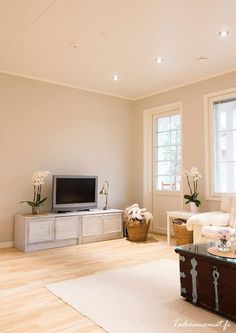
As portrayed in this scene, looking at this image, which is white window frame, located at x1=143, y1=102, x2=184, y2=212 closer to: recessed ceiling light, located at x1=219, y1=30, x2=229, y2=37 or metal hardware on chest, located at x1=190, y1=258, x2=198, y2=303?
recessed ceiling light, located at x1=219, y1=30, x2=229, y2=37

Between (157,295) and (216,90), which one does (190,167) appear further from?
(157,295)

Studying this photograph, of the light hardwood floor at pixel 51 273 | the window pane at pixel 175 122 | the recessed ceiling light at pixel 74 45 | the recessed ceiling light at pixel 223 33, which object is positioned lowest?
the light hardwood floor at pixel 51 273

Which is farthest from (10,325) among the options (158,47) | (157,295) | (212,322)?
(158,47)

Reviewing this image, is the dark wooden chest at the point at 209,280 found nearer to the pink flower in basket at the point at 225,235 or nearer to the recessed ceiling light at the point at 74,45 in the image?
the pink flower in basket at the point at 225,235

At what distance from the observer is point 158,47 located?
390 cm

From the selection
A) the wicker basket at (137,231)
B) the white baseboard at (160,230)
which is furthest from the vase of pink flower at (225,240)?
the white baseboard at (160,230)

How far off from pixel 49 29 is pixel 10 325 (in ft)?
10.1

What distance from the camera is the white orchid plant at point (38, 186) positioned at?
4.73 meters

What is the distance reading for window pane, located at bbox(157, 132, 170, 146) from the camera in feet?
19.5

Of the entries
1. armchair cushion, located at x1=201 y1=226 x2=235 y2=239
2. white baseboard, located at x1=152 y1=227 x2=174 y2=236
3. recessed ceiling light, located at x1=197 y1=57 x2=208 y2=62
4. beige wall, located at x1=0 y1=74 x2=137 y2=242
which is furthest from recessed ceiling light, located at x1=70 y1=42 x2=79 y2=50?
white baseboard, located at x1=152 y1=227 x2=174 y2=236

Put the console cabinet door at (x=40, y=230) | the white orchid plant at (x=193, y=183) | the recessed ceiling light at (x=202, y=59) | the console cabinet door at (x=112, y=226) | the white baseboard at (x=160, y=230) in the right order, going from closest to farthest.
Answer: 1. the recessed ceiling light at (x=202, y=59)
2. the console cabinet door at (x=40, y=230)
3. the white orchid plant at (x=193, y=183)
4. the console cabinet door at (x=112, y=226)
5. the white baseboard at (x=160, y=230)

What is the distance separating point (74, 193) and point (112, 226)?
969 mm

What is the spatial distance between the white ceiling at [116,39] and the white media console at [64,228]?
241 cm

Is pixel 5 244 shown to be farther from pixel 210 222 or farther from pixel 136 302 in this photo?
pixel 210 222
